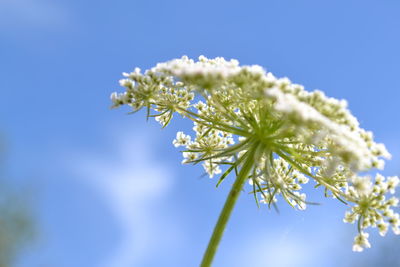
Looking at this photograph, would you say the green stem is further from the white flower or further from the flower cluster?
the white flower

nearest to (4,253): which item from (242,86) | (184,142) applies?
(184,142)

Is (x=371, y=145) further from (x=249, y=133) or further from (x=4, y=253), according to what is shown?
(x=4, y=253)

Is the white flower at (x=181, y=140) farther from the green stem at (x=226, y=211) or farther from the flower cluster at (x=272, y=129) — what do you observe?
the green stem at (x=226, y=211)

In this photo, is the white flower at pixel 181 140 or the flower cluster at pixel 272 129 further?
the white flower at pixel 181 140

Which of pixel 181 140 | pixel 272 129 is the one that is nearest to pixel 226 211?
pixel 272 129

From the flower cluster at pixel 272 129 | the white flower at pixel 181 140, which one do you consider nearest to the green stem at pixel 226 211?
the flower cluster at pixel 272 129

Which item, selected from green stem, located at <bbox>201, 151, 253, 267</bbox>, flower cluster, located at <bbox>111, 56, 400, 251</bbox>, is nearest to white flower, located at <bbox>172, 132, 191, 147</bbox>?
flower cluster, located at <bbox>111, 56, 400, 251</bbox>
